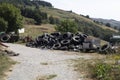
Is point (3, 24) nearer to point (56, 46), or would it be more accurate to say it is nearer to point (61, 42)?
point (61, 42)

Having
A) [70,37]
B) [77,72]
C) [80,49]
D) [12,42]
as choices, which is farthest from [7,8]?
[77,72]

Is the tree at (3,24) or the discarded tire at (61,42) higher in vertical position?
the discarded tire at (61,42)

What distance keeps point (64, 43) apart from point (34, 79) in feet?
71.8

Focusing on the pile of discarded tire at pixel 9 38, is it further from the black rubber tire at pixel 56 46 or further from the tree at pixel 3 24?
the tree at pixel 3 24

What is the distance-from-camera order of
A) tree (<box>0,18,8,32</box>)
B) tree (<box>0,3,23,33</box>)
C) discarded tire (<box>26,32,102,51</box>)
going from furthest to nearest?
tree (<box>0,3,23,33</box>) → tree (<box>0,18,8,32</box>) → discarded tire (<box>26,32,102,51</box>)

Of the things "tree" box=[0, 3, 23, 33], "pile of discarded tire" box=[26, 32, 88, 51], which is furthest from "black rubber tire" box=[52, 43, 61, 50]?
"tree" box=[0, 3, 23, 33]

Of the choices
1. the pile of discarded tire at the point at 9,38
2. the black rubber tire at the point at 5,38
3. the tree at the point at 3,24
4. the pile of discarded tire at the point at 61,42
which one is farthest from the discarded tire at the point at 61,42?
the tree at the point at 3,24

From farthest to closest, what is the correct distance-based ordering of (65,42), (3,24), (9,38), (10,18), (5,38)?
(10,18) < (3,24) < (5,38) < (9,38) < (65,42)

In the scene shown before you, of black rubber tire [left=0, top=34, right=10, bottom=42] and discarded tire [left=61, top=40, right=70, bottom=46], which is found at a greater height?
discarded tire [left=61, top=40, right=70, bottom=46]

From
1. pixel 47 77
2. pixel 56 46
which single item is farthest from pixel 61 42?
pixel 47 77

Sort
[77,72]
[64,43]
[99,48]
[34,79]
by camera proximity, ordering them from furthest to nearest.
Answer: [64,43]
[99,48]
[77,72]
[34,79]

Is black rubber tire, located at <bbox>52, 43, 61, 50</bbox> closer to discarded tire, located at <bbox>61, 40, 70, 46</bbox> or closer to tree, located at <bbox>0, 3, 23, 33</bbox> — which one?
discarded tire, located at <bbox>61, 40, 70, 46</bbox>

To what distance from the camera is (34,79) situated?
62.3 ft

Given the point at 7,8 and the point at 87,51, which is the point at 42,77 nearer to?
the point at 87,51
